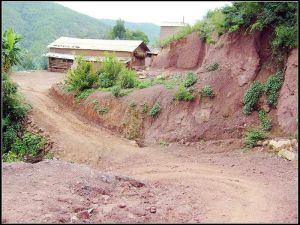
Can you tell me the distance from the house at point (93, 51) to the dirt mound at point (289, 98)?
14.9 meters

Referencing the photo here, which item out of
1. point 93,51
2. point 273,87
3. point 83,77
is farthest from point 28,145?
point 93,51

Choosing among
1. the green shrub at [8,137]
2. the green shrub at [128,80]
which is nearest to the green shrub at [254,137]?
the green shrub at [128,80]

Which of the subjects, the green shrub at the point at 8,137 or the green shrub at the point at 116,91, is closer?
the green shrub at the point at 8,137

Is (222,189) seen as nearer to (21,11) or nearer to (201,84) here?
(201,84)

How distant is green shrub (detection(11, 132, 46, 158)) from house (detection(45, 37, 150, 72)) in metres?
12.9

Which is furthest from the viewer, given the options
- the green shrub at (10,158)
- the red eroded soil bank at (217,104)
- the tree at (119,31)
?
the tree at (119,31)

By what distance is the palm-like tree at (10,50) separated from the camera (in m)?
19.4

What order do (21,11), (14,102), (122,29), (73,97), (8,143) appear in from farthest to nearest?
(21,11)
(122,29)
(73,97)
(14,102)
(8,143)

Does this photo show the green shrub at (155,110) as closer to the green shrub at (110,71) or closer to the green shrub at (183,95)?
the green shrub at (183,95)

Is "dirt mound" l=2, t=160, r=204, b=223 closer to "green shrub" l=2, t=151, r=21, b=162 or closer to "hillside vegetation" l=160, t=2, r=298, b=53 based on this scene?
"green shrub" l=2, t=151, r=21, b=162

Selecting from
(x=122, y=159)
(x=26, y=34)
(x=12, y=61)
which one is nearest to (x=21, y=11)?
(x=26, y=34)

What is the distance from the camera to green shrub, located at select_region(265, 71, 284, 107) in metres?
14.6

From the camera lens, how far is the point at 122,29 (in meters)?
45.7

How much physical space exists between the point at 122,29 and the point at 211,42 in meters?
28.5
